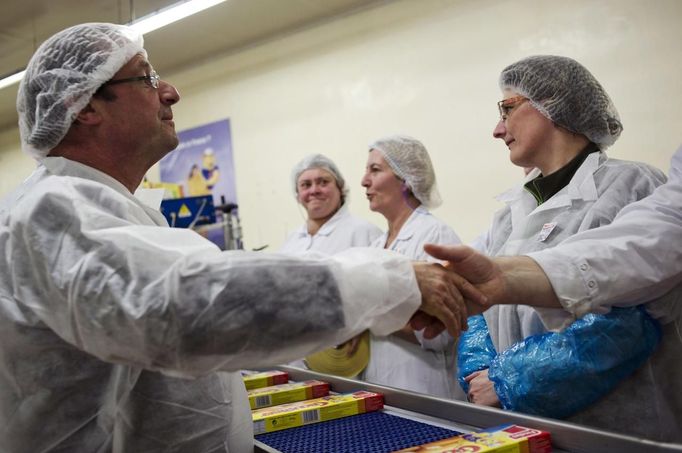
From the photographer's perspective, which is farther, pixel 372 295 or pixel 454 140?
pixel 454 140

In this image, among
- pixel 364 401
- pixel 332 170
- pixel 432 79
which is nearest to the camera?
pixel 364 401

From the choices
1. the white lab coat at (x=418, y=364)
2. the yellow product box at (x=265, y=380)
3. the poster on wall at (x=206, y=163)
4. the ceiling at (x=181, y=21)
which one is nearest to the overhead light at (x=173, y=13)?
the ceiling at (x=181, y=21)

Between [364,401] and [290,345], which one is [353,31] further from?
[290,345]

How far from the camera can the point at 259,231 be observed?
19.0 ft

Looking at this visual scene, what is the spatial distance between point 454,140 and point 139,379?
377 cm

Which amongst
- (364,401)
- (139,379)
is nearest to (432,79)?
(364,401)

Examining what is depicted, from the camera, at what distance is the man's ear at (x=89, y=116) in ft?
4.01

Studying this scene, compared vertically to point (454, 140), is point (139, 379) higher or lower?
lower

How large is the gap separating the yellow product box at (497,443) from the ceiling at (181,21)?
441 centimetres

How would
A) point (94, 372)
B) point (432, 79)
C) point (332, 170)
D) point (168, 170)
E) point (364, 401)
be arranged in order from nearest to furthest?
point (94, 372) → point (364, 401) → point (332, 170) → point (432, 79) → point (168, 170)

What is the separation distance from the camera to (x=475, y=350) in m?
1.75

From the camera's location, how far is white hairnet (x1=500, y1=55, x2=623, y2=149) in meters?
1.66

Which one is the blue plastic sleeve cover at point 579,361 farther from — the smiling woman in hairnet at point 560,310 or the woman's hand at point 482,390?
the woman's hand at point 482,390

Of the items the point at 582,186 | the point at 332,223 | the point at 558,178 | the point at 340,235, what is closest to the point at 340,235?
the point at 340,235
